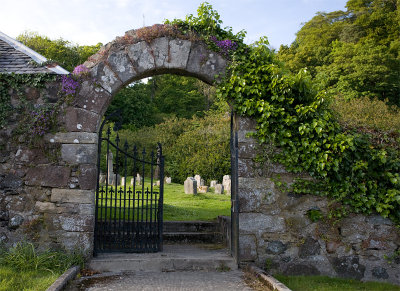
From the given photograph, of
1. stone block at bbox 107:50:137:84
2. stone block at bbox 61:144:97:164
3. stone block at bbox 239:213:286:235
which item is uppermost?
stone block at bbox 107:50:137:84

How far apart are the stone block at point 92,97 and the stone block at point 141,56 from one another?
644 mm

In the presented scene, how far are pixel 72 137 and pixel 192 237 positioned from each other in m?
3.47

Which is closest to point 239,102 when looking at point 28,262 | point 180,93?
point 28,262

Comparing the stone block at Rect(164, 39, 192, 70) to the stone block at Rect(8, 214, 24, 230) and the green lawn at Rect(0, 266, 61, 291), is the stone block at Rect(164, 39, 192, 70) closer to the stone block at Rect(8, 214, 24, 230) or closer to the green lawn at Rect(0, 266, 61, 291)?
the stone block at Rect(8, 214, 24, 230)

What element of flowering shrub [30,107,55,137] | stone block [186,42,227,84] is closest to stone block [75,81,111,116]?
flowering shrub [30,107,55,137]

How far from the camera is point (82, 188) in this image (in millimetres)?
5328

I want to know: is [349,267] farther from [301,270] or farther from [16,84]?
[16,84]

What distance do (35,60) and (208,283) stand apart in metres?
4.41

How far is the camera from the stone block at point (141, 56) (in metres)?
5.57

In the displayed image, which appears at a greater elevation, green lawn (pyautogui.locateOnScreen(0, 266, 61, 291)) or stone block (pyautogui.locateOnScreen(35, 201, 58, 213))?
stone block (pyautogui.locateOnScreen(35, 201, 58, 213))

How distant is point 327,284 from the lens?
486 cm

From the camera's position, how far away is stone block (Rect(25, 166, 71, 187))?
17.5 ft

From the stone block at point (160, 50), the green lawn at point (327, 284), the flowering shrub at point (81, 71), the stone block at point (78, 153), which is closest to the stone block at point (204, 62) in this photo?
the stone block at point (160, 50)

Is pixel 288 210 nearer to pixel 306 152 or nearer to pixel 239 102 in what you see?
pixel 306 152
